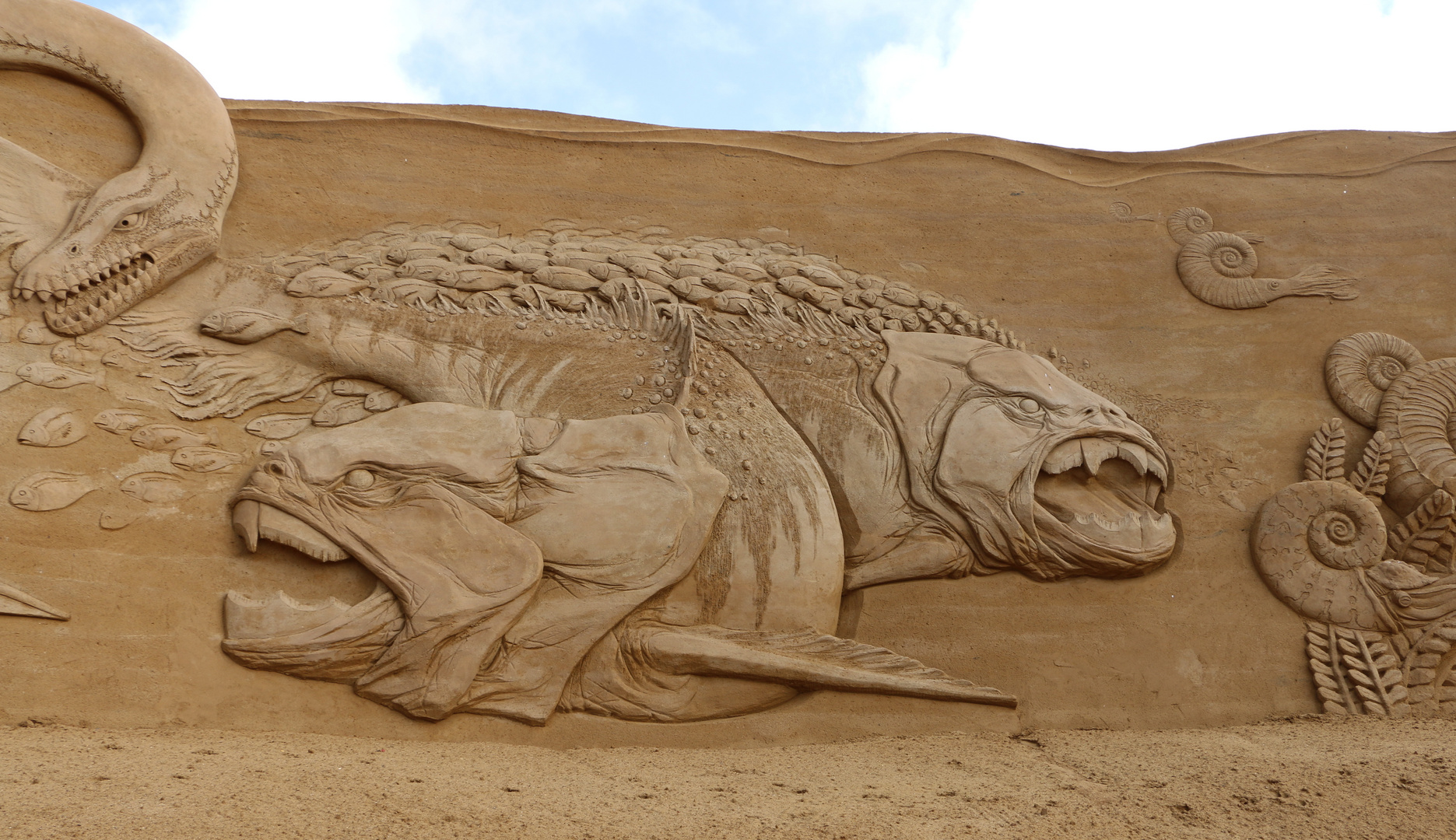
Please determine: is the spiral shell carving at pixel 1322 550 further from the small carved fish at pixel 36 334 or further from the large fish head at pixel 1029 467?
the small carved fish at pixel 36 334

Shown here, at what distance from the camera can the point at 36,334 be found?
333 centimetres

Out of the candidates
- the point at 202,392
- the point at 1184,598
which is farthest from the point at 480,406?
the point at 1184,598

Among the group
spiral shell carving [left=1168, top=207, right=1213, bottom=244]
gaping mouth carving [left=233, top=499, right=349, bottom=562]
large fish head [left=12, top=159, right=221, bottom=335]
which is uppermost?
spiral shell carving [left=1168, top=207, right=1213, bottom=244]

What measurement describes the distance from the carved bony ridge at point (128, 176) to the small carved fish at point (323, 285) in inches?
12.5

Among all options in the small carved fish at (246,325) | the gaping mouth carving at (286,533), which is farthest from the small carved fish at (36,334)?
the gaping mouth carving at (286,533)

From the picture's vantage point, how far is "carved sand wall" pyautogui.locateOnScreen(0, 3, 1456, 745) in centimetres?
312

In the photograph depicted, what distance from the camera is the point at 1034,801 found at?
284 centimetres

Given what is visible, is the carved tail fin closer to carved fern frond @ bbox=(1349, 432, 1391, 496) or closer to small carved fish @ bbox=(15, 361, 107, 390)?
carved fern frond @ bbox=(1349, 432, 1391, 496)

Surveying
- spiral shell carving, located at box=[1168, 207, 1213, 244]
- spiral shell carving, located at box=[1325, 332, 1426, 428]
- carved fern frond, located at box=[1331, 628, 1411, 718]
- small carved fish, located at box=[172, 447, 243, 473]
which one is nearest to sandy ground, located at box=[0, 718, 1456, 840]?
carved fern frond, located at box=[1331, 628, 1411, 718]

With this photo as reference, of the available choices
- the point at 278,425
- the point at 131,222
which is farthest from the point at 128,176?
the point at 278,425

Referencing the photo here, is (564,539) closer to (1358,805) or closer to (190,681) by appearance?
(190,681)

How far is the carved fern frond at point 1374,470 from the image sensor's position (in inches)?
146

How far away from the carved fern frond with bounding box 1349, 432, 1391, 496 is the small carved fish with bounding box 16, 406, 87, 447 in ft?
13.8

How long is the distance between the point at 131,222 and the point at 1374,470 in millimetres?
4295
